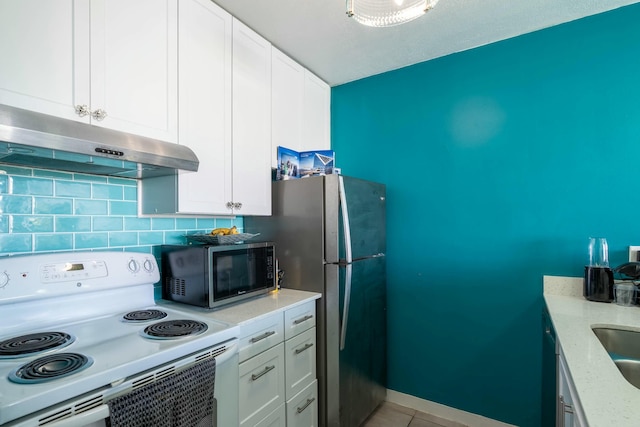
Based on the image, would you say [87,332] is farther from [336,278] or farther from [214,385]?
[336,278]

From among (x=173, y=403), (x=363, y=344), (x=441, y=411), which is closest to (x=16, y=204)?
(x=173, y=403)

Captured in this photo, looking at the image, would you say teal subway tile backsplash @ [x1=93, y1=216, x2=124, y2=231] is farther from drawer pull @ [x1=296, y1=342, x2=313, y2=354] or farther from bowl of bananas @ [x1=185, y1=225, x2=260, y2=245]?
drawer pull @ [x1=296, y1=342, x2=313, y2=354]

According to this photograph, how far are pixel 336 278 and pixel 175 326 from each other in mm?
931

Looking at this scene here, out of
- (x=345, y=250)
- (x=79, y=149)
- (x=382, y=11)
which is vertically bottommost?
(x=345, y=250)

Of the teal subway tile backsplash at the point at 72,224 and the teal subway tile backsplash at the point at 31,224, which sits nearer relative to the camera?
the teal subway tile backsplash at the point at 31,224

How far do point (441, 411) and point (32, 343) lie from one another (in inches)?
94.8

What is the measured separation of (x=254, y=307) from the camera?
164 centimetres

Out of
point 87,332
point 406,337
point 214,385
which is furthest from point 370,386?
point 87,332

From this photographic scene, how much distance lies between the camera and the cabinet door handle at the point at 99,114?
1252mm

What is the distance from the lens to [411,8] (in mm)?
1220

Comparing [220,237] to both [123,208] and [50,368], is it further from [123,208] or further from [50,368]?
[50,368]

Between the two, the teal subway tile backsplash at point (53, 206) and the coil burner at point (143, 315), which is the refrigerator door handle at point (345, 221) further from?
the teal subway tile backsplash at point (53, 206)

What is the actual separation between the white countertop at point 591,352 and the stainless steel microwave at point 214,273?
1388mm

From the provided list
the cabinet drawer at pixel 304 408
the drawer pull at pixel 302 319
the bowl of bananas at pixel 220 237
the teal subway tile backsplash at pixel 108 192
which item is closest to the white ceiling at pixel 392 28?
the teal subway tile backsplash at pixel 108 192
